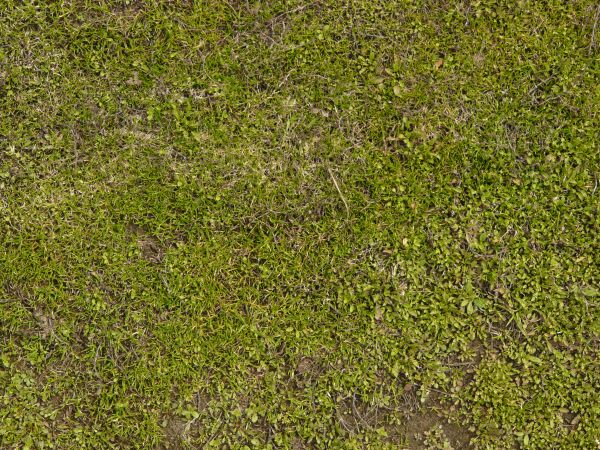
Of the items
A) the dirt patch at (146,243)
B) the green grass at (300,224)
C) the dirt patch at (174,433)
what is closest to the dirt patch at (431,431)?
the green grass at (300,224)

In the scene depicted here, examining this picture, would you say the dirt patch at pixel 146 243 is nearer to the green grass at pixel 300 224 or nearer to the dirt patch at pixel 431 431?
the green grass at pixel 300 224

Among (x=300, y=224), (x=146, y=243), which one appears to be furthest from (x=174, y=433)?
(x=300, y=224)

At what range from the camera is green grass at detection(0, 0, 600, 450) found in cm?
365

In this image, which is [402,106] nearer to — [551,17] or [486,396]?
[551,17]

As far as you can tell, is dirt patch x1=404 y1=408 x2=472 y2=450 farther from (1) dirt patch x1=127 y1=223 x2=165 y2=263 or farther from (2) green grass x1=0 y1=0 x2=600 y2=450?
(1) dirt patch x1=127 y1=223 x2=165 y2=263

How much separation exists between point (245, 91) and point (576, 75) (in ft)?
7.44

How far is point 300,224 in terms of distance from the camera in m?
3.72

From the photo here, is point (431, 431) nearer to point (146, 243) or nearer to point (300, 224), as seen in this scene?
point (300, 224)

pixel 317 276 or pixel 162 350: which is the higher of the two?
pixel 317 276

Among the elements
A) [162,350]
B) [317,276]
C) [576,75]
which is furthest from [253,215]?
[576,75]

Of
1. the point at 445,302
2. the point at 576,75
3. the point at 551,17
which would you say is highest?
the point at 551,17

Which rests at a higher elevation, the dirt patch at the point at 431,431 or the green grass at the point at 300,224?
the green grass at the point at 300,224

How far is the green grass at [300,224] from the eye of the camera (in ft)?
12.0

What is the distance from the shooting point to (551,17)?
3.79m
